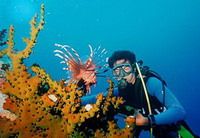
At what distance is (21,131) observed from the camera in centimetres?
338

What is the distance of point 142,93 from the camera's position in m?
4.86

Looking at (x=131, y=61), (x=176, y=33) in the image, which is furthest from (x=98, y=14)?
(x=131, y=61)

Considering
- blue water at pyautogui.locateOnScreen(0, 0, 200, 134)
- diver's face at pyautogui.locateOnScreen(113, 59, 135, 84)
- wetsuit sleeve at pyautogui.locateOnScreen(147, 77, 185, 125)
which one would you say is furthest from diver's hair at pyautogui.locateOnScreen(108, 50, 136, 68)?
blue water at pyautogui.locateOnScreen(0, 0, 200, 134)

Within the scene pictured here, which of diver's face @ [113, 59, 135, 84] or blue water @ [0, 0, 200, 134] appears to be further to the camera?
blue water @ [0, 0, 200, 134]

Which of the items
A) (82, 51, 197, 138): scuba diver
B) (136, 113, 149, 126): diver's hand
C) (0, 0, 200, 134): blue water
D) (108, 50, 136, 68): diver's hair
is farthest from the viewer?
(0, 0, 200, 134): blue water

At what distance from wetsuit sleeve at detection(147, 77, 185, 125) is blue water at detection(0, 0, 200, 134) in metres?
121

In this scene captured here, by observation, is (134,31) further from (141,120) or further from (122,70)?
(141,120)

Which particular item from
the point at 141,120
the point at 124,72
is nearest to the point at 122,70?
the point at 124,72

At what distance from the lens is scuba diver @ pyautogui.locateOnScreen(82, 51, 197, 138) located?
15.0 feet

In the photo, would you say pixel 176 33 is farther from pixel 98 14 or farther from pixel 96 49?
pixel 96 49

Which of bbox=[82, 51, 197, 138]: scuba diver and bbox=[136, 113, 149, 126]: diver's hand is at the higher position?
bbox=[82, 51, 197, 138]: scuba diver

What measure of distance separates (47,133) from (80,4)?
141m

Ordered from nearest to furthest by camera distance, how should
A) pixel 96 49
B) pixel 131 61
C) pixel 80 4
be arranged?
pixel 96 49, pixel 131 61, pixel 80 4

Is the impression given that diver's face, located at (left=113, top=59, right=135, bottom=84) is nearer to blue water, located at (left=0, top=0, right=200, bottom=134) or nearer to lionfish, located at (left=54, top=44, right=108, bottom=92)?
lionfish, located at (left=54, top=44, right=108, bottom=92)
